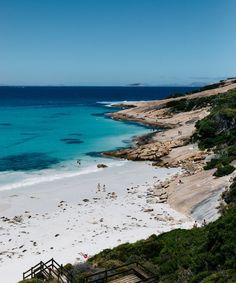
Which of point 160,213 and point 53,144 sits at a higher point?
point 160,213

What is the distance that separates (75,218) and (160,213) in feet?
19.2

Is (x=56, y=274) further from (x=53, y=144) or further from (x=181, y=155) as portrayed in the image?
(x=53, y=144)

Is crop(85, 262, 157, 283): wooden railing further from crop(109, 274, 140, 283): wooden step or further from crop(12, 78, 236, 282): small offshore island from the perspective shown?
crop(12, 78, 236, 282): small offshore island

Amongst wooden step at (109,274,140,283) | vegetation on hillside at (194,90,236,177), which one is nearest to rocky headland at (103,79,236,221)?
vegetation on hillside at (194,90,236,177)

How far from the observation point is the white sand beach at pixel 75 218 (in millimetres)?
24800

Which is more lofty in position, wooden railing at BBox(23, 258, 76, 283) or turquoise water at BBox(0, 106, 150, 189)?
wooden railing at BBox(23, 258, 76, 283)

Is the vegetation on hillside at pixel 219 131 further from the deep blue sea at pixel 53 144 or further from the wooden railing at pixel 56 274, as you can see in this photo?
the wooden railing at pixel 56 274

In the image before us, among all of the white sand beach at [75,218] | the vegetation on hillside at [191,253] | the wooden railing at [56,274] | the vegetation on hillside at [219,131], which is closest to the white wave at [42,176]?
the white sand beach at [75,218]

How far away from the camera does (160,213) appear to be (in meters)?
31.2

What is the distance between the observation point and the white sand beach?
2480cm

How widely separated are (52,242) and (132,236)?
15.4 ft

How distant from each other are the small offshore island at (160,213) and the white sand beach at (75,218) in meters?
0.07

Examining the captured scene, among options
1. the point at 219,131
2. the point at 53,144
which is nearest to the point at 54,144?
the point at 53,144

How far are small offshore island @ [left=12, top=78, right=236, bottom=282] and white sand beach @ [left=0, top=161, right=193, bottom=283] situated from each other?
0.07 m
